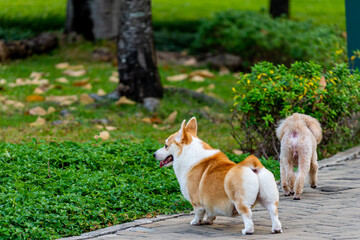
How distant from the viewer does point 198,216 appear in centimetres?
536

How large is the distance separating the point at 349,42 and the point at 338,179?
376cm

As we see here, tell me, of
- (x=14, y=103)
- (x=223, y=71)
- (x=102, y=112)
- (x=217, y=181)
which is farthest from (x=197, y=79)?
(x=217, y=181)

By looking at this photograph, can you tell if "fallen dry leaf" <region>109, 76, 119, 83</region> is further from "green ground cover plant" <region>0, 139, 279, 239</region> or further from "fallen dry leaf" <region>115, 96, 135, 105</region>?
"green ground cover plant" <region>0, 139, 279, 239</region>

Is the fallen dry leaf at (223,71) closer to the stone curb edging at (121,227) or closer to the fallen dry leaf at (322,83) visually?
the fallen dry leaf at (322,83)

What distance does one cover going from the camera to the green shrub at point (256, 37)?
14.7m

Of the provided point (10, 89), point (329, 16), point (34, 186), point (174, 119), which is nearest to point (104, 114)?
point (174, 119)

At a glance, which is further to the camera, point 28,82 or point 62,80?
point 62,80

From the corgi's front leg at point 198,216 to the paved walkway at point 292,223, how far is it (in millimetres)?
53

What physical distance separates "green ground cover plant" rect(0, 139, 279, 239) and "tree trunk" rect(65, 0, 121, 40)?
315 inches

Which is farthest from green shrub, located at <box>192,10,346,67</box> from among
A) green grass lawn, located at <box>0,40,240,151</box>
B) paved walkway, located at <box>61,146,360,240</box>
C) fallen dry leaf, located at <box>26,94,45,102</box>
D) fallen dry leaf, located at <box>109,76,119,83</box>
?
paved walkway, located at <box>61,146,360,240</box>

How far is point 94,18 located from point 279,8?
6.68 meters

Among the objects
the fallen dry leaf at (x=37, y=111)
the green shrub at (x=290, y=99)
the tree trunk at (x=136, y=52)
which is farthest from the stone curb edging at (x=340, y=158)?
the fallen dry leaf at (x=37, y=111)

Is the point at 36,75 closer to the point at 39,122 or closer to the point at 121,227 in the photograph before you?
the point at 39,122

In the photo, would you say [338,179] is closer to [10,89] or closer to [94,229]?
[94,229]
